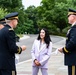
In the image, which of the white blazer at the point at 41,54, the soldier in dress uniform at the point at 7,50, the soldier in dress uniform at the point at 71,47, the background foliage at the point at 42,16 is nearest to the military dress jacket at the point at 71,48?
the soldier in dress uniform at the point at 71,47

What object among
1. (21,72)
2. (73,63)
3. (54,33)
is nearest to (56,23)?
(54,33)

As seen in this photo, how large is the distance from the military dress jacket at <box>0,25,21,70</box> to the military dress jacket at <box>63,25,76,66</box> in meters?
0.99

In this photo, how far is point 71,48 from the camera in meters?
6.43

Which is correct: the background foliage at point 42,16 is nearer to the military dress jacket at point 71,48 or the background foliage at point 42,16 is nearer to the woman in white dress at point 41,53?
the woman in white dress at point 41,53

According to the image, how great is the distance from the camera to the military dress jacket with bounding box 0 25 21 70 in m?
6.08

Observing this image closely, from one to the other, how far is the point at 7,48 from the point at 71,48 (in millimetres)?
1252

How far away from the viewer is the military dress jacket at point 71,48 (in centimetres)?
639

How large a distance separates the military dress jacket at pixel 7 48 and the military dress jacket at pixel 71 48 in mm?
991

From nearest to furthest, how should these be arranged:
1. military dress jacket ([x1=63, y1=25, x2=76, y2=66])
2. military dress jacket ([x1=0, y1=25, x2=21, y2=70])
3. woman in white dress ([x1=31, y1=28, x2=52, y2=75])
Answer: military dress jacket ([x1=0, y1=25, x2=21, y2=70]) < military dress jacket ([x1=63, y1=25, x2=76, y2=66]) < woman in white dress ([x1=31, y1=28, x2=52, y2=75])

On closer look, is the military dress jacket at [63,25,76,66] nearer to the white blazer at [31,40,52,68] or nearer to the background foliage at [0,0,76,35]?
the white blazer at [31,40,52,68]

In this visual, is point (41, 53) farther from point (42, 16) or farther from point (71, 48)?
point (42, 16)

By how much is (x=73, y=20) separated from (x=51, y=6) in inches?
2543

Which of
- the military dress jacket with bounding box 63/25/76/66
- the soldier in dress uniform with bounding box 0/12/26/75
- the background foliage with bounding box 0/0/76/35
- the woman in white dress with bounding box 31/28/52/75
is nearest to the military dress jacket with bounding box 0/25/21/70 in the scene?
Result: the soldier in dress uniform with bounding box 0/12/26/75

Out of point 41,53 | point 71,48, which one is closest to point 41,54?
point 41,53
